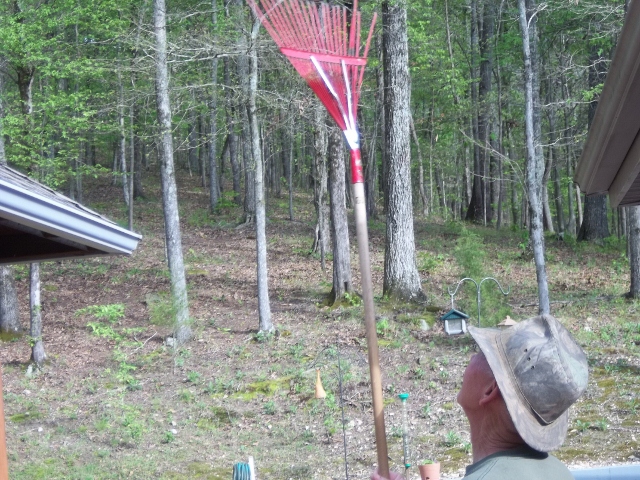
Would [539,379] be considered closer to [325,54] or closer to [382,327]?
[325,54]

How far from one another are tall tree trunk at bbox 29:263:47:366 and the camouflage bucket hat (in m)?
11.5

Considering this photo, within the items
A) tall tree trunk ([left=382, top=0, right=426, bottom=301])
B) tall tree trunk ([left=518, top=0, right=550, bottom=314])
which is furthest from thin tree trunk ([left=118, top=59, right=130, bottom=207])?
tall tree trunk ([left=518, top=0, right=550, bottom=314])

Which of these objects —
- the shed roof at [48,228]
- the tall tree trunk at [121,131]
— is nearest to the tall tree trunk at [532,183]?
the tall tree trunk at [121,131]

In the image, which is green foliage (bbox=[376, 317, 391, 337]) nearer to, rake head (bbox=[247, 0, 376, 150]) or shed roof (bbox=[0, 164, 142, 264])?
shed roof (bbox=[0, 164, 142, 264])

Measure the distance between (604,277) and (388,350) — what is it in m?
7.14

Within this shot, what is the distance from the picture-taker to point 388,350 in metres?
12.0

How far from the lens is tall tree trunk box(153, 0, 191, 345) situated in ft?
43.3

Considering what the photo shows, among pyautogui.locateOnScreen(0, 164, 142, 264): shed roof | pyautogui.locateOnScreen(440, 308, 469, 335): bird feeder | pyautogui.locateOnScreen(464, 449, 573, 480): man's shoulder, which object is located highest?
pyautogui.locateOnScreen(0, 164, 142, 264): shed roof

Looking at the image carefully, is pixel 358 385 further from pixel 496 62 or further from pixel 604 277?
pixel 496 62

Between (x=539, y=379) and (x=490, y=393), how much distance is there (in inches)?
5.3

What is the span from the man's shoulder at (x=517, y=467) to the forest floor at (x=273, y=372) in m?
5.81

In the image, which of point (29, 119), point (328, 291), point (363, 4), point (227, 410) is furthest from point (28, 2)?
point (227, 410)

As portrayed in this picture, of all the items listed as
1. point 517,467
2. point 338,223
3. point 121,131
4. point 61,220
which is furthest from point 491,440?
point 121,131

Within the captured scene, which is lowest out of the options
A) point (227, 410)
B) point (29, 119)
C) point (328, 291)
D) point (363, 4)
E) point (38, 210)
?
point (227, 410)
